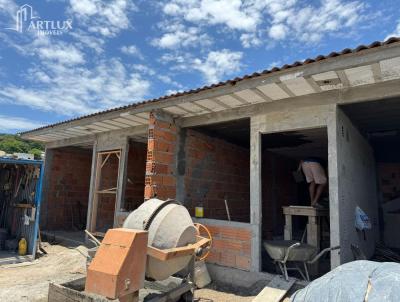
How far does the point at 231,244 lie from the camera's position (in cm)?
566

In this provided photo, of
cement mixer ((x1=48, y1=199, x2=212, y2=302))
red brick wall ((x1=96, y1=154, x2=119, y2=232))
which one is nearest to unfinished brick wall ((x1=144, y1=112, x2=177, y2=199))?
cement mixer ((x1=48, y1=199, x2=212, y2=302))

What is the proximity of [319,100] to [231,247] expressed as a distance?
10.2 ft

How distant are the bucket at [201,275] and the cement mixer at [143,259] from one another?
106 centimetres

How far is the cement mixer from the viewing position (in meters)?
3.04

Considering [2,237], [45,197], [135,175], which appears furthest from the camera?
[45,197]

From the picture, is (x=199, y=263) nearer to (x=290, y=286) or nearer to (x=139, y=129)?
(x=290, y=286)

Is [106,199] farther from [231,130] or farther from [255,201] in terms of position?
[255,201]

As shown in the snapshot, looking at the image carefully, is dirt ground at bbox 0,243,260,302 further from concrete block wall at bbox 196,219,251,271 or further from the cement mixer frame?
concrete block wall at bbox 196,219,251,271

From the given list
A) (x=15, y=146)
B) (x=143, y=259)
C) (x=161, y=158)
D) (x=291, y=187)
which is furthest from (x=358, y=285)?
(x=15, y=146)

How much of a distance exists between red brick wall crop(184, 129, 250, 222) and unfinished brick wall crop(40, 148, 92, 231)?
611 cm

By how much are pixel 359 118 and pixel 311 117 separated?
7.04ft

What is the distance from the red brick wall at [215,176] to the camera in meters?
7.19

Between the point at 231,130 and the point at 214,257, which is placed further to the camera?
the point at 231,130

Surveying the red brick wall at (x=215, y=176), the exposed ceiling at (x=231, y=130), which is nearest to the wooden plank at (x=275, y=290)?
the red brick wall at (x=215, y=176)
